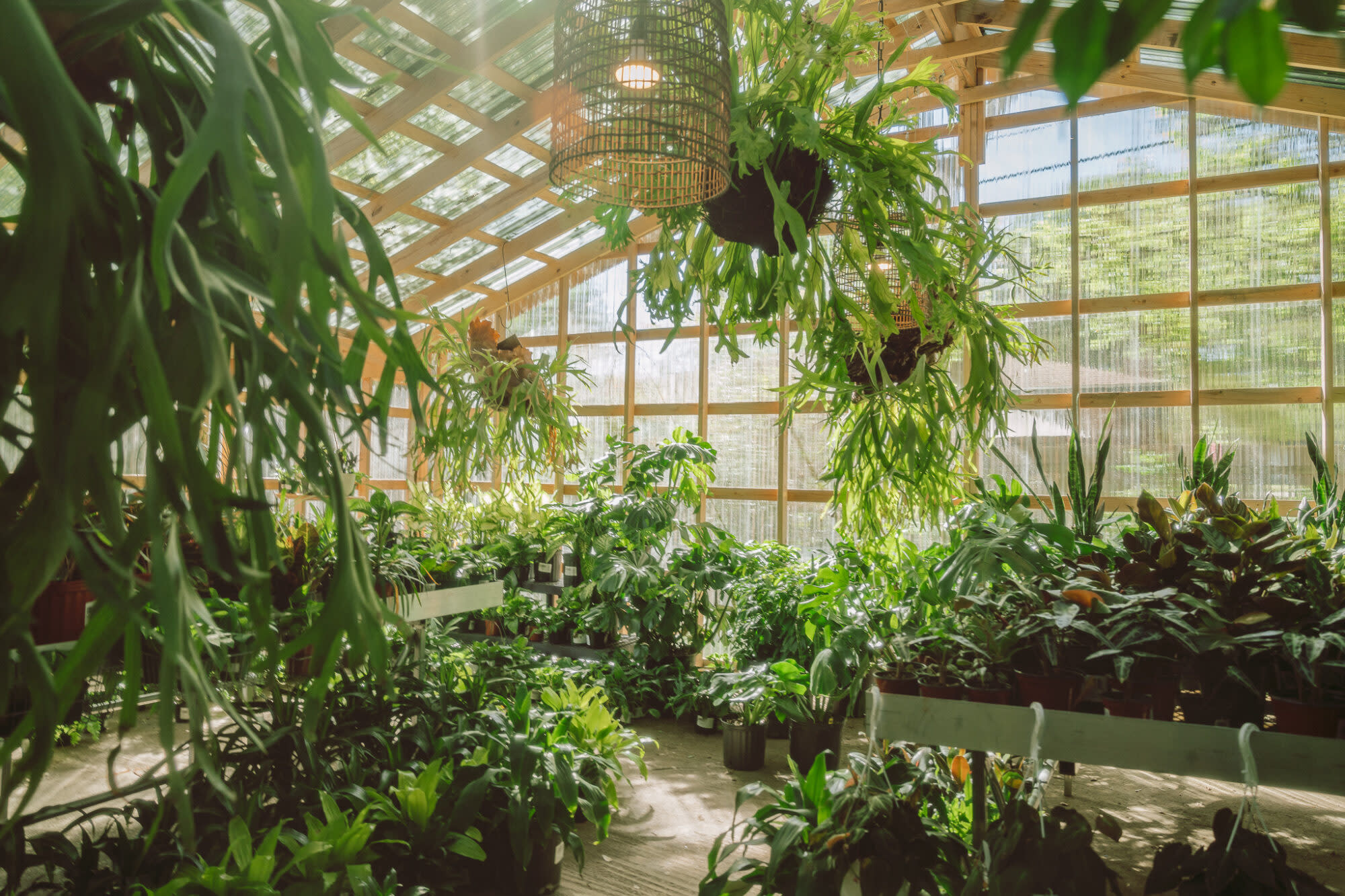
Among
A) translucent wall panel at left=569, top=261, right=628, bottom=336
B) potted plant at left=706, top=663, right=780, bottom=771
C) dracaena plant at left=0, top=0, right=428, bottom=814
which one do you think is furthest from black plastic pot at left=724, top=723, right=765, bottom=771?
translucent wall panel at left=569, top=261, right=628, bottom=336

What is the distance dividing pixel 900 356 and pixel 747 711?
2.21 meters

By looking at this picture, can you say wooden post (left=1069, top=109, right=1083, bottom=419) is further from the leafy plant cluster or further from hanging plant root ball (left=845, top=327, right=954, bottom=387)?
the leafy plant cluster

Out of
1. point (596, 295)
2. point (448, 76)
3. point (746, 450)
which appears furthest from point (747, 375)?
point (448, 76)

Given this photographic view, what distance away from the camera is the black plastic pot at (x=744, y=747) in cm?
395

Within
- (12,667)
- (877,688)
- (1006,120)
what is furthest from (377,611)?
(1006,120)

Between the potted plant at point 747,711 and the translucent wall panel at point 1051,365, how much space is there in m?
2.72

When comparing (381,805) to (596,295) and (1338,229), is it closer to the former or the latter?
(596,295)

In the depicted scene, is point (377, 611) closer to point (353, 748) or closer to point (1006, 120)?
point (353, 748)

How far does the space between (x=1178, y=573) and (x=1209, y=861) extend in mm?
608

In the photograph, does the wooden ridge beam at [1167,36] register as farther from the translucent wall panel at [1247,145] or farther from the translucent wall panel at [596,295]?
the translucent wall panel at [596,295]

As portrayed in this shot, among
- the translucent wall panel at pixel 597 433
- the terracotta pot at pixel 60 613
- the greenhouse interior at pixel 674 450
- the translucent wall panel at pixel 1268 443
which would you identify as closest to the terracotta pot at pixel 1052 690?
the greenhouse interior at pixel 674 450

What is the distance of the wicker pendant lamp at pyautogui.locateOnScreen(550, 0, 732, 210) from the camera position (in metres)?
1.62

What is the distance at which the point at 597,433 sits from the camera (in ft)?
22.5

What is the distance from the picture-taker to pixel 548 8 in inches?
147
